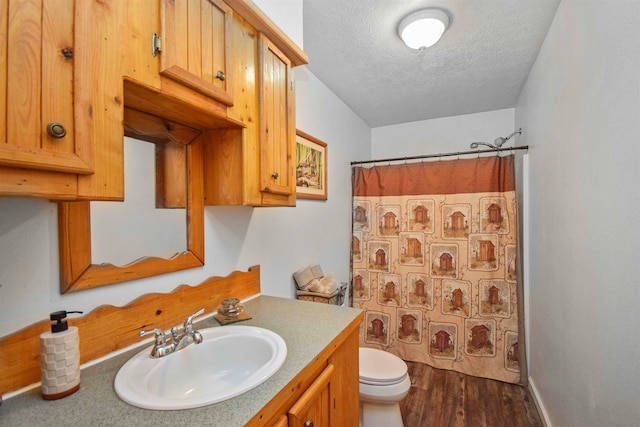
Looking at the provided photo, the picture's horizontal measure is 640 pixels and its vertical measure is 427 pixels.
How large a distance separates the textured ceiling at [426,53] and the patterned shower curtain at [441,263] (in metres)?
0.63

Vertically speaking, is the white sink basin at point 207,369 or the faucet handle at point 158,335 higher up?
the faucet handle at point 158,335

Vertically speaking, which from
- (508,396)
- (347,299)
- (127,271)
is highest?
(127,271)

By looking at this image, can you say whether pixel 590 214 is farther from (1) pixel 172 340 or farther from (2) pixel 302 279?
(1) pixel 172 340

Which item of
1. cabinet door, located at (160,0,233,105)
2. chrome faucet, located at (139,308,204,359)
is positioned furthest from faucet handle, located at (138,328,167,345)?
cabinet door, located at (160,0,233,105)

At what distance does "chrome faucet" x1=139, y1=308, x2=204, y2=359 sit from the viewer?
0.87 meters

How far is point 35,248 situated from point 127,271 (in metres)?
0.25

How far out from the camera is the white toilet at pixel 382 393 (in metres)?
1.59

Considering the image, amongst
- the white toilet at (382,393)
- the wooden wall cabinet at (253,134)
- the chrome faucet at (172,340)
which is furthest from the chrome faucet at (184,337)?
the white toilet at (382,393)

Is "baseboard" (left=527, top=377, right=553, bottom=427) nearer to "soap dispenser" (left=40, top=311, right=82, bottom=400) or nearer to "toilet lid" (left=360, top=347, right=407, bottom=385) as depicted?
"toilet lid" (left=360, top=347, right=407, bottom=385)

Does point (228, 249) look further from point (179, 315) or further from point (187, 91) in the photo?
point (187, 91)

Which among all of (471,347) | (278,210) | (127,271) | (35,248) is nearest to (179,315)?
(127,271)

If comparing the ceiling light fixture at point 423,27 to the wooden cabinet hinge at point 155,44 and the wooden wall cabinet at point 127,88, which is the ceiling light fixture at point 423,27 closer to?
the wooden wall cabinet at point 127,88

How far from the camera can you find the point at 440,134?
3.10 metres

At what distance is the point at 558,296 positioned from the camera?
1505 millimetres
